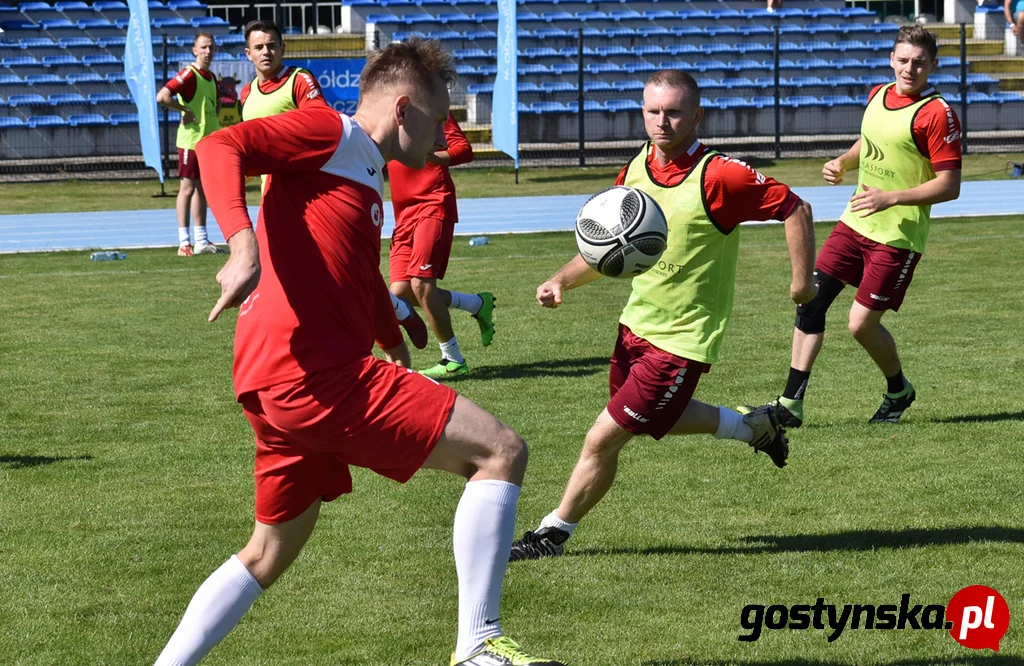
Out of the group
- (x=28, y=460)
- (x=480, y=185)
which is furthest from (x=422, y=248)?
(x=480, y=185)

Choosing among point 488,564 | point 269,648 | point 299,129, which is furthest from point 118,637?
point 299,129

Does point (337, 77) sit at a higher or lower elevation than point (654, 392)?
higher

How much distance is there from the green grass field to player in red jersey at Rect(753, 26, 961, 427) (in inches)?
571

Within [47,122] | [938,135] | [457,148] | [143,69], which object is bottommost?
[47,122]

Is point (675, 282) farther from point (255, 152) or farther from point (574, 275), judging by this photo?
point (255, 152)

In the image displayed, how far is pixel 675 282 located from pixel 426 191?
4.30m

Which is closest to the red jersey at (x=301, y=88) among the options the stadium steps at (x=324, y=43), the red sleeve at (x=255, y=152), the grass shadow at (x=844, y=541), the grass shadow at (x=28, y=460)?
the grass shadow at (x=28, y=460)

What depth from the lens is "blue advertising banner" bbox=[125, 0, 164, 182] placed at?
2047 centimetres

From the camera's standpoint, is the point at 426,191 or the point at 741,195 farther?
the point at 426,191

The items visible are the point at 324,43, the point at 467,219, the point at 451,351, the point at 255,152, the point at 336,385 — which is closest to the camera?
the point at 255,152

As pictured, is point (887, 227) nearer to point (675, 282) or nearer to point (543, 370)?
point (543, 370)

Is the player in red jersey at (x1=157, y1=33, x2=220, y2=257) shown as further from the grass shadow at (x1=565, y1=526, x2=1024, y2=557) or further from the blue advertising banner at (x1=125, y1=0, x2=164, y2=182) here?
the grass shadow at (x1=565, y1=526, x2=1024, y2=557)

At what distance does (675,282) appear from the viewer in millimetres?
5566

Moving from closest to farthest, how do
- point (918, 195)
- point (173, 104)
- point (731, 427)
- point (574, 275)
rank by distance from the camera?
point (574, 275) < point (731, 427) < point (918, 195) < point (173, 104)
